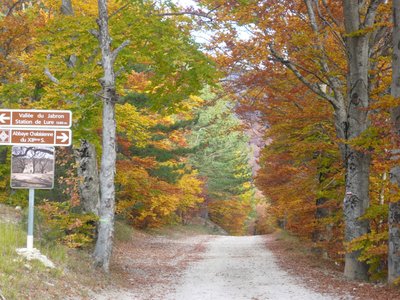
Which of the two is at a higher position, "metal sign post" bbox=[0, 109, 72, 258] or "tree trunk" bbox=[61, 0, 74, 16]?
"tree trunk" bbox=[61, 0, 74, 16]

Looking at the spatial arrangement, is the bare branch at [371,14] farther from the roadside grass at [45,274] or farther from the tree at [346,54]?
the roadside grass at [45,274]

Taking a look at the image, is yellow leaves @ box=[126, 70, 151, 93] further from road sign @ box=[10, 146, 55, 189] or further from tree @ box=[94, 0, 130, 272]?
road sign @ box=[10, 146, 55, 189]

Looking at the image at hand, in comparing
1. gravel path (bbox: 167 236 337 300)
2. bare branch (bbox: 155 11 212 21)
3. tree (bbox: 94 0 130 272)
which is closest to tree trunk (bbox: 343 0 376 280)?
gravel path (bbox: 167 236 337 300)

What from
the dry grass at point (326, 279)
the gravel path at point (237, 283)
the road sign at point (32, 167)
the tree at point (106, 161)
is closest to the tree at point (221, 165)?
the dry grass at point (326, 279)

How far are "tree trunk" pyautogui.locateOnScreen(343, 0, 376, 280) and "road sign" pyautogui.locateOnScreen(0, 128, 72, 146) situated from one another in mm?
8109

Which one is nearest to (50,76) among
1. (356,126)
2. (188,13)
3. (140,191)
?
(188,13)

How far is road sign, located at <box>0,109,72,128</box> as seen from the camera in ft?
31.5

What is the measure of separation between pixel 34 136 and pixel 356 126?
8.84 meters

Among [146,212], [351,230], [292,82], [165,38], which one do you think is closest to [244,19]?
[165,38]

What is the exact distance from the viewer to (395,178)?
36.4 feet

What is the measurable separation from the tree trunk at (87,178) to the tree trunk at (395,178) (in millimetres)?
9106

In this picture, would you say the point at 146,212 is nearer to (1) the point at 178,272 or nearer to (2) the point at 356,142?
(1) the point at 178,272

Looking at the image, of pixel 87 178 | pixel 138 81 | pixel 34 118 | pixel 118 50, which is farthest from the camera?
pixel 138 81

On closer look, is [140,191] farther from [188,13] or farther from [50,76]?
[188,13]
